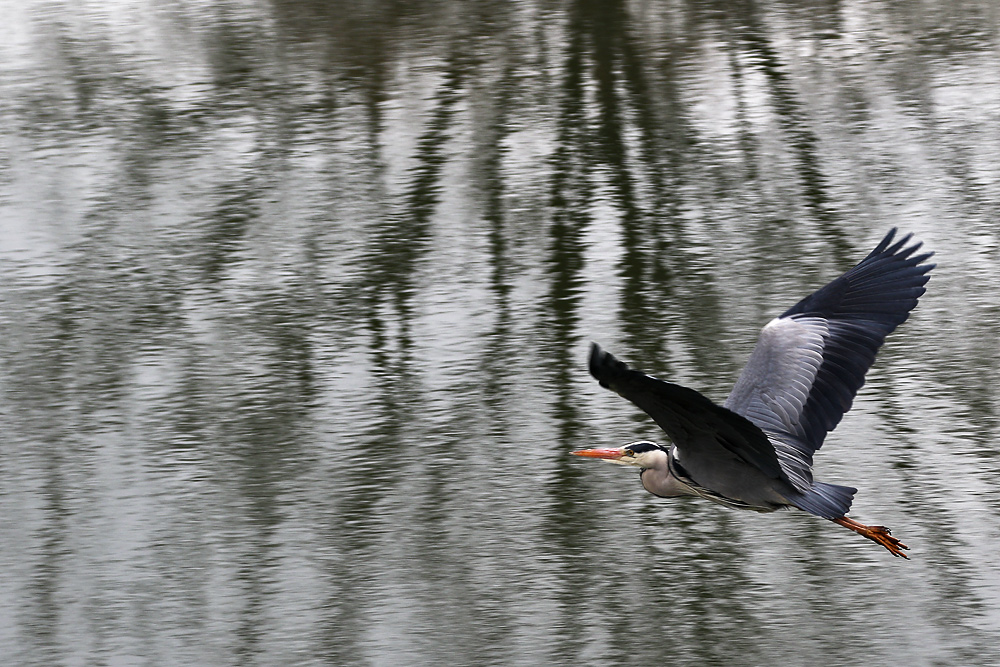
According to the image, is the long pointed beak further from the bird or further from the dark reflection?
the dark reflection

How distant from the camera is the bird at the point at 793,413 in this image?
4707 millimetres

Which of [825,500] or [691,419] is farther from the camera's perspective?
[825,500]

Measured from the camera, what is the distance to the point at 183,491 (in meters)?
7.02

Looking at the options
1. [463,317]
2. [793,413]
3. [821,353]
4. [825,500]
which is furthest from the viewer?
[463,317]

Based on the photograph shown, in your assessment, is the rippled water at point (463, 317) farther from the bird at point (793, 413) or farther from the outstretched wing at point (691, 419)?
the outstretched wing at point (691, 419)

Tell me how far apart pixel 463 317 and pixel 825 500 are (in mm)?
3976

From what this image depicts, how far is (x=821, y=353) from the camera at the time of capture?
526 centimetres

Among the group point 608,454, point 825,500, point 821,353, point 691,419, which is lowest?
point 825,500

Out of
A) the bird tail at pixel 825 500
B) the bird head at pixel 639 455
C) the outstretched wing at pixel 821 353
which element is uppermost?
the outstretched wing at pixel 821 353

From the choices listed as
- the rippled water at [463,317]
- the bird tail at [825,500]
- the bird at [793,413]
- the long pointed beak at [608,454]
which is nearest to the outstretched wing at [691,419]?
the bird at [793,413]

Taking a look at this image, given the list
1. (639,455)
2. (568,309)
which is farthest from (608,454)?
(568,309)

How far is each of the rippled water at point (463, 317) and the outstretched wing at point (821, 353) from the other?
129 centimetres

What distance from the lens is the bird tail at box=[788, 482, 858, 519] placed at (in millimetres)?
4707

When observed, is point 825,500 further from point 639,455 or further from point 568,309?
point 568,309
